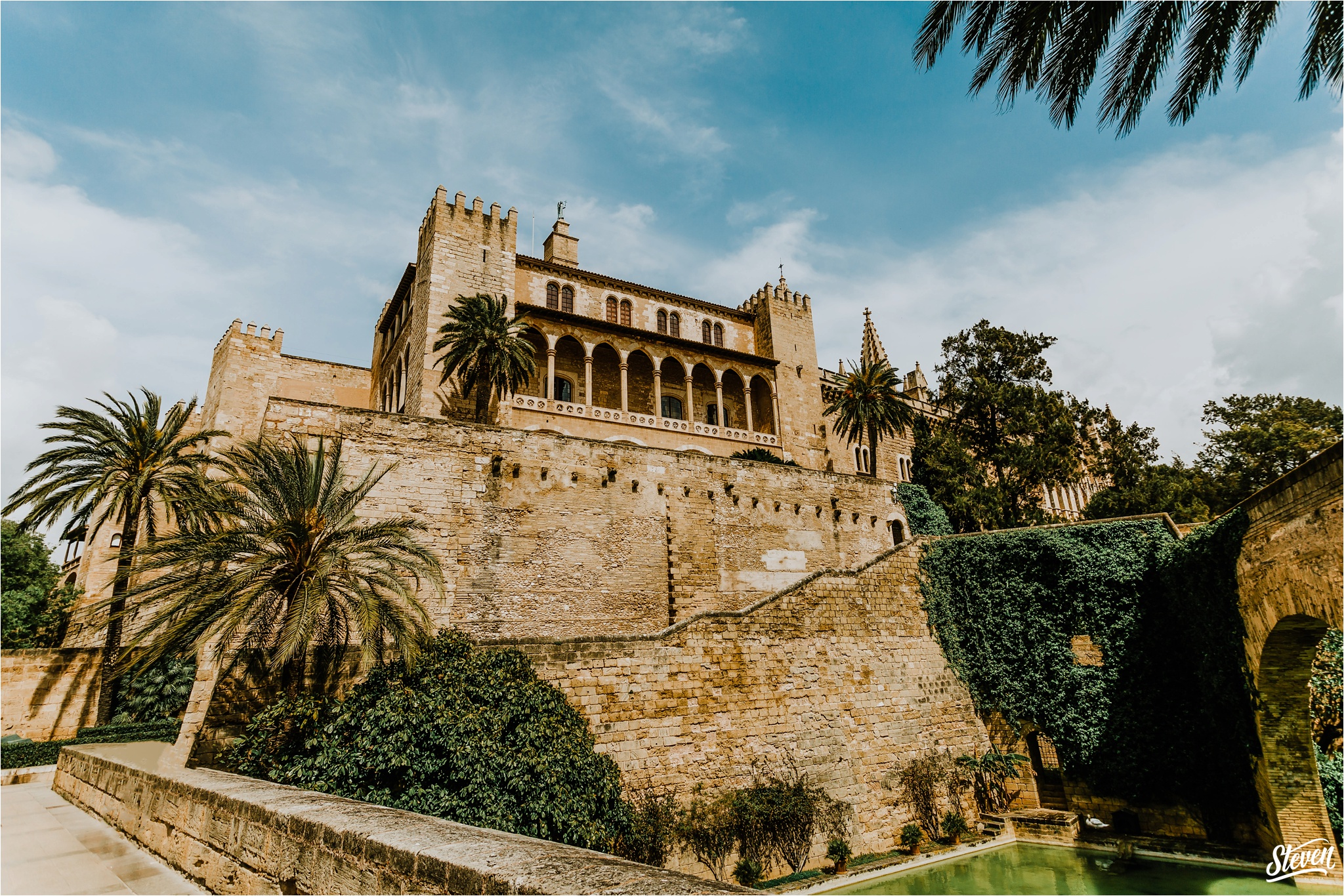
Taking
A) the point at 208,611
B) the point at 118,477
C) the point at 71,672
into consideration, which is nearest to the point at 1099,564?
the point at 208,611

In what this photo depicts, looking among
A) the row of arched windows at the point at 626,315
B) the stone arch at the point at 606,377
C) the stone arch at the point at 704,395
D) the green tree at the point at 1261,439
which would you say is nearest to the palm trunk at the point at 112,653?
the stone arch at the point at 606,377

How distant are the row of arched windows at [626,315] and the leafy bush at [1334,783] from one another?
25.8 meters

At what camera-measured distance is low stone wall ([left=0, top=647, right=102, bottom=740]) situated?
21.0m

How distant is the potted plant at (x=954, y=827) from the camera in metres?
16.8

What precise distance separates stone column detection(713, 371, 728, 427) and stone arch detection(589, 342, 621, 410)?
4.72m

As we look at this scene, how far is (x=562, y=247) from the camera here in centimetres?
3750

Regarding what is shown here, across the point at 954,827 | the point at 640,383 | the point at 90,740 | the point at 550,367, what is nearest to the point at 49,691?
the point at 90,740

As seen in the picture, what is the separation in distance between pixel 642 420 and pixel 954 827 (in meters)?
18.1

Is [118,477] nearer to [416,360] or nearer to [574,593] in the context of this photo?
[416,360]

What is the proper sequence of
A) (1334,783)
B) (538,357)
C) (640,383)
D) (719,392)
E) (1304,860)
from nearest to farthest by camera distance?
(1304,860) → (1334,783) → (538,357) → (640,383) → (719,392)

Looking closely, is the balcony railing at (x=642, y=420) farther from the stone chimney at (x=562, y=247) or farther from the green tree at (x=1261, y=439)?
the green tree at (x=1261, y=439)

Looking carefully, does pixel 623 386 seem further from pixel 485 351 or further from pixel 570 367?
pixel 485 351

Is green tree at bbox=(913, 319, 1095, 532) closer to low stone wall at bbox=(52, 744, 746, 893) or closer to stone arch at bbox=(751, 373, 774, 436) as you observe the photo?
stone arch at bbox=(751, 373, 774, 436)

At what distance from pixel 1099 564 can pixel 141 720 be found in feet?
90.7
